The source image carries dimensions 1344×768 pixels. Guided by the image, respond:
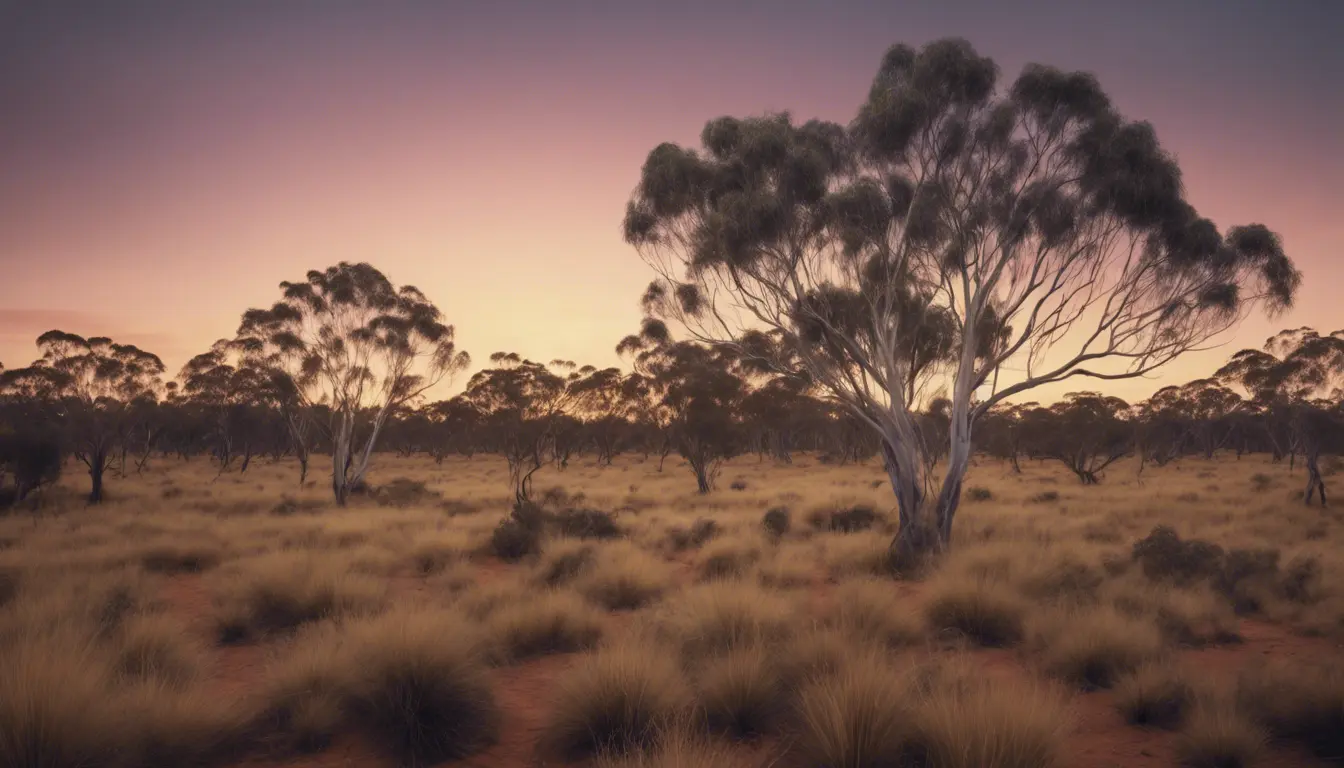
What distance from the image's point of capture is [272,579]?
30.7 feet

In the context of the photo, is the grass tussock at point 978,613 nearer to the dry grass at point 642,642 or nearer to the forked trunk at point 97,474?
the dry grass at point 642,642

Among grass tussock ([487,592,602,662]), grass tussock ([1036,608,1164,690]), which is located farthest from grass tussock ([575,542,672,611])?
grass tussock ([1036,608,1164,690])

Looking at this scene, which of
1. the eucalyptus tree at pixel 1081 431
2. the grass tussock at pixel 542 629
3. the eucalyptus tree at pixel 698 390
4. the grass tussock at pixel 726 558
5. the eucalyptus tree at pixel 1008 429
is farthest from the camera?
the eucalyptus tree at pixel 1008 429

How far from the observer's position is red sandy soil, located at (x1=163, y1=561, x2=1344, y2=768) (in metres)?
4.73

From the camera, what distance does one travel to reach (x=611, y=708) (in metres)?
5.02

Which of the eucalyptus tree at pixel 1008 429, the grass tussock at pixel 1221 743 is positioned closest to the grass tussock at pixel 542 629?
the grass tussock at pixel 1221 743

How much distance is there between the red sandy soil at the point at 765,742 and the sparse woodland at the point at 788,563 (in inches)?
2.0

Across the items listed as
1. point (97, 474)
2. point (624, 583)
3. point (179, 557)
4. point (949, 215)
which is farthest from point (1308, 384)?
point (97, 474)

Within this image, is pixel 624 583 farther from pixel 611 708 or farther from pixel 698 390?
pixel 698 390

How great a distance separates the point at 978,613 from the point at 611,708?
19.4 feet

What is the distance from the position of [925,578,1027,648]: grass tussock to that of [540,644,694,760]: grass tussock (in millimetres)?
4887

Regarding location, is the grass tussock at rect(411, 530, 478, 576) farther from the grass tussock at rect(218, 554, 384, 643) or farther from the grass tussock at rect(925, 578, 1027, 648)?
the grass tussock at rect(925, 578, 1027, 648)

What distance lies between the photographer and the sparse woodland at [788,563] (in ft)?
15.9

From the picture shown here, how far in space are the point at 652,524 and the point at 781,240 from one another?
970 cm
